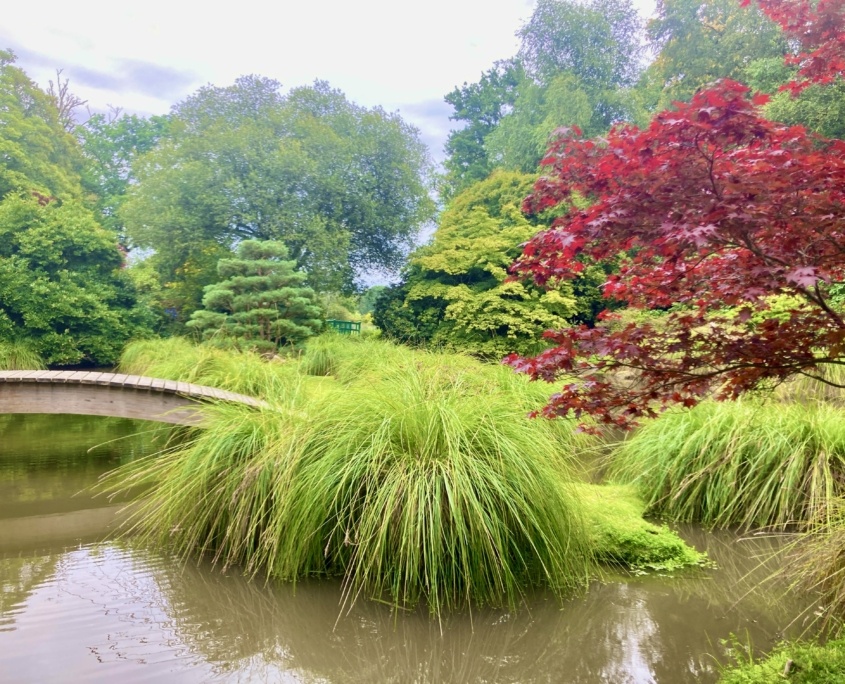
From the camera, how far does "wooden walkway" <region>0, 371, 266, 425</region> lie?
16.8ft

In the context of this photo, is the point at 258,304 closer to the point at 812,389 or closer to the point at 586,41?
the point at 812,389

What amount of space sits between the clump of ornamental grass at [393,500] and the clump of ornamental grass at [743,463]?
1.25m

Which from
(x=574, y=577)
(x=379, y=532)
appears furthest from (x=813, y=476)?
Result: (x=379, y=532)

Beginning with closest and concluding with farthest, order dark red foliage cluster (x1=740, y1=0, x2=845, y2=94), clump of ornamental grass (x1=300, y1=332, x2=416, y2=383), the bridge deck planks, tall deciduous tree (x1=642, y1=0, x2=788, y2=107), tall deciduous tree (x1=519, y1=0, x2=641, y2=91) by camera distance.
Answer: dark red foliage cluster (x1=740, y1=0, x2=845, y2=94) < the bridge deck planks < clump of ornamental grass (x1=300, y1=332, x2=416, y2=383) < tall deciduous tree (x1=642, y1=0, x2=788, y2=107) < tall deciduous tree (x1=519, y1=0, x2=641, y2=91)

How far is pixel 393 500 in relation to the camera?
8.30ft

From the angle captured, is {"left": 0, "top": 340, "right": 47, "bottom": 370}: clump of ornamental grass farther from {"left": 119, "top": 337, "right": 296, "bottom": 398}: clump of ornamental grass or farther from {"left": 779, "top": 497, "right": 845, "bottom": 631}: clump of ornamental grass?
{"left": 779, "top": 497, "right": 845, "bottom": 631}: clump of ornamental grass

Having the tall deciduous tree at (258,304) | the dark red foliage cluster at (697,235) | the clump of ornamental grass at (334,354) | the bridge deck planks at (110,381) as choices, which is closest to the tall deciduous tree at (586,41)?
the tall deciduous tree at (258,304)

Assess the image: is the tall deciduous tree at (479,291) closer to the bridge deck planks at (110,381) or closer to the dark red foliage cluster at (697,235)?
the bridge deck planks at (110,381)

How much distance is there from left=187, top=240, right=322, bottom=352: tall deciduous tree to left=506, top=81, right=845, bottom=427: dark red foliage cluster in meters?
7.64

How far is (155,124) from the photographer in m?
21.9

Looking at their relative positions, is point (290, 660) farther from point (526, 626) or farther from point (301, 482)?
point (526, 626)

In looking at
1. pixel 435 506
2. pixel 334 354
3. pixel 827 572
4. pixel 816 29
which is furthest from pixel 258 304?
pixel 816 29

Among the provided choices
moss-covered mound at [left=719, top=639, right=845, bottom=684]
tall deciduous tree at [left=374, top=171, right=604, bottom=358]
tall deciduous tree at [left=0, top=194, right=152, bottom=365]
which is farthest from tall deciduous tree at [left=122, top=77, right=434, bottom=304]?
moss-covered mound at [left=719, top=639, right=845, bottom=684]

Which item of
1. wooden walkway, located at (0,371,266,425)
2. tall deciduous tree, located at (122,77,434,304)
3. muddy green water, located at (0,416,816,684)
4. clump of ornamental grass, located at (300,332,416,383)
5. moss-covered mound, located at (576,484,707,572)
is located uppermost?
tall deciduous tree, located at (122,77,434,304)
